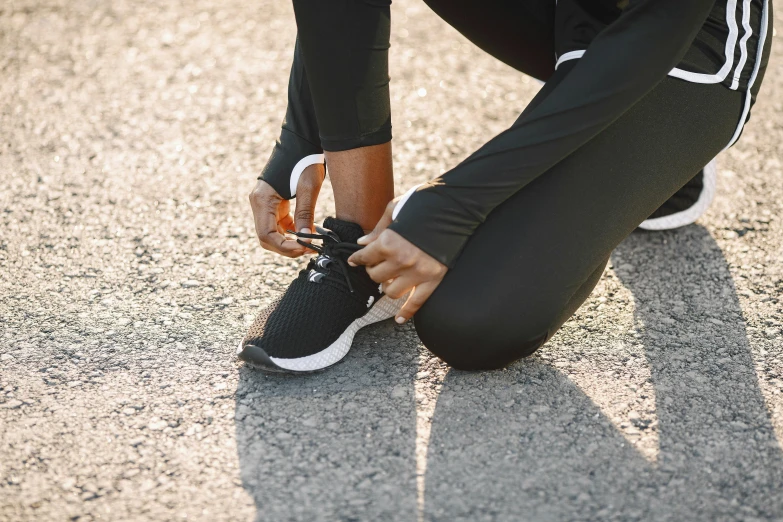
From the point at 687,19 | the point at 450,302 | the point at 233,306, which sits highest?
the point at 687,19

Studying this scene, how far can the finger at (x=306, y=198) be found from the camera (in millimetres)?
1908

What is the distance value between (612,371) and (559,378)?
13cm

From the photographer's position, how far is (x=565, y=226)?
167 centimetres

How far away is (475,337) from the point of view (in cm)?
164

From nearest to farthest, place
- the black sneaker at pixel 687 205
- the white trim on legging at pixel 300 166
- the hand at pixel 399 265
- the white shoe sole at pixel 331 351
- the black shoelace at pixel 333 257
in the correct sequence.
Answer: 1. the hand at pixel 399 265
2. the white shoe sole at pixel 331 351
3. the black shoelace at pixel 333 257
4. the white trim on legging at pixel 300 166
5. the black sneaker at pixel 687 205

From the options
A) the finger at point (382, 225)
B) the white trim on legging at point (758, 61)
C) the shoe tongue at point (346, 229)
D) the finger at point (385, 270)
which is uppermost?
the white trim on legging at point (758, 61)

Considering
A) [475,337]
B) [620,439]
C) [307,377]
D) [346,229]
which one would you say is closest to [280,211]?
[346,229]

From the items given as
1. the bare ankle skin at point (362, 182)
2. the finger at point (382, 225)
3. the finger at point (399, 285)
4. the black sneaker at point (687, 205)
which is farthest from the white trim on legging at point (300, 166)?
the black sneaker at point (687, 205)

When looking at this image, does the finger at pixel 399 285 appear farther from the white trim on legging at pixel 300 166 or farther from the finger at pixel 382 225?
the white trim on legging at pixel 300 166

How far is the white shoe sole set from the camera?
5.51ft

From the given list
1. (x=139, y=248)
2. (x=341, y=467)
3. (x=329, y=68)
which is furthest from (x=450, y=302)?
(x=139, y=248)

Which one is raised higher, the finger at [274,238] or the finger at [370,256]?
the finger at [370,256]

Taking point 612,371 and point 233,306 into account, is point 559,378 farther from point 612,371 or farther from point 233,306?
point 233,306

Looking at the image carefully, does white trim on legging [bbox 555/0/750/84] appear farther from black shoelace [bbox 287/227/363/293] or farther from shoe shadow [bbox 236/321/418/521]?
shoe shadow [bbox 236/321/418/521]
